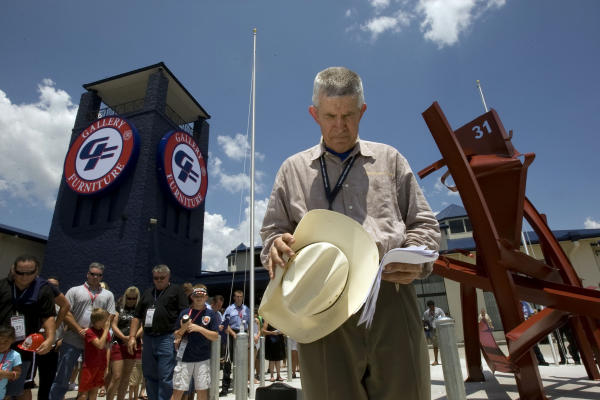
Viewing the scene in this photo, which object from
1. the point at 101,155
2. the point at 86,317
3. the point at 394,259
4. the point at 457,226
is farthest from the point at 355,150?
the point at 457,226

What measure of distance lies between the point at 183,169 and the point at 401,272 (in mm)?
14058

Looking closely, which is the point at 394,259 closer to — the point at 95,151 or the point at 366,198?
the point at 366,198

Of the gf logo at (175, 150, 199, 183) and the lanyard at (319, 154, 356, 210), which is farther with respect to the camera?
the gf logo at (175, 150, 199, 183)

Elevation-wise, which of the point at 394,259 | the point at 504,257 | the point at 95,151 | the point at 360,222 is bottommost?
the point at 394,259

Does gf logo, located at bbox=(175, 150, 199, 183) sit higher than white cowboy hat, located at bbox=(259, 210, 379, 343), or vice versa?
gf logo, located at bbox=(175, 150, 199, 183)

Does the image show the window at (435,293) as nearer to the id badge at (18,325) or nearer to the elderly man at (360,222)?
the id badge at (18,325)

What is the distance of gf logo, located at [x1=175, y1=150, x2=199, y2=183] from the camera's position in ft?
45.4

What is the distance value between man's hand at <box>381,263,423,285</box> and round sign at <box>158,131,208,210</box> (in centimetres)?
1298

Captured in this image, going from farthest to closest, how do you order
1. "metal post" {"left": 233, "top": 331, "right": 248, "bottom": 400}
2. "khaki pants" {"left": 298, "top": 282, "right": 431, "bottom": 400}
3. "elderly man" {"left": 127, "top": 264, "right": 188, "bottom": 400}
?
→ "elderly man" {"left": 127, "top": 264, "right": 188, "bottom": 400} < "metal post" {"left": 233, "top": 331, "right": 248, "bottom": 400} < "khaki pants" {"left": 298, "top": 282, "right": 431, "bottom": 400}

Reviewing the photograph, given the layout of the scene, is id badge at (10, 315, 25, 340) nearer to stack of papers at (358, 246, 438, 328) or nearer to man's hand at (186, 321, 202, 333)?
man's hand at (186, 321, 202, 333)

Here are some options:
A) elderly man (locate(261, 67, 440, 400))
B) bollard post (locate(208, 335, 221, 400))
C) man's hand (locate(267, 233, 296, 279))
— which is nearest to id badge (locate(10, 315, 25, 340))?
bollard post (locate(208, 335, 221, 400))

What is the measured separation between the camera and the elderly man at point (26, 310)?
10.7 ft

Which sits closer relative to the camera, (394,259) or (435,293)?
(394,259)

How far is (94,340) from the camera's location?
416 cm
